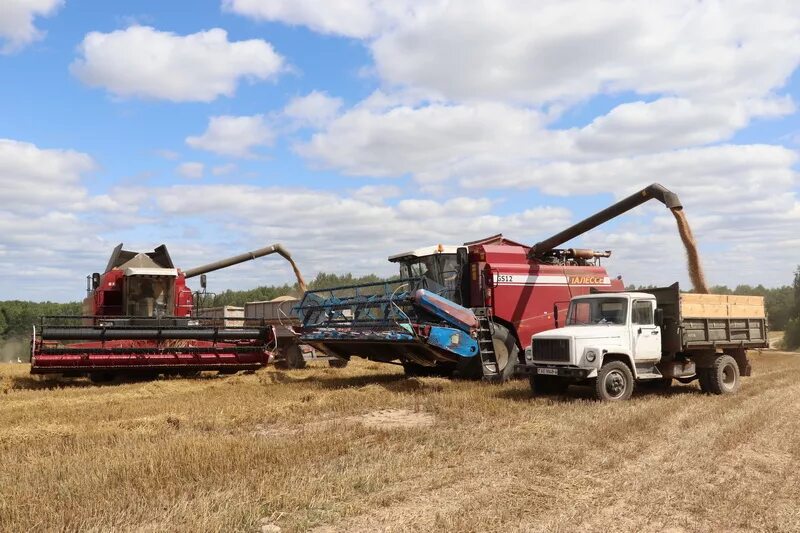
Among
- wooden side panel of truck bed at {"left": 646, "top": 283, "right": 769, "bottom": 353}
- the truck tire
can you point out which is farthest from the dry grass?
the truck tire

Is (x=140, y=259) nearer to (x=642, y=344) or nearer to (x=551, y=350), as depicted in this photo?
(x=551, y=350)

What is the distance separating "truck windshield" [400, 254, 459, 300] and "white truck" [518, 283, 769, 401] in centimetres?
303

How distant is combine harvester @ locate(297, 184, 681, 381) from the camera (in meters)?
12.4

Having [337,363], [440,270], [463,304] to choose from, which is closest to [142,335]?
[337,363]

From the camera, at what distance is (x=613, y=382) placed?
10875 millimetres

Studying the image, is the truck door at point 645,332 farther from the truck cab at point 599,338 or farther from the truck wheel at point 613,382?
the truck wheel at point 613,382

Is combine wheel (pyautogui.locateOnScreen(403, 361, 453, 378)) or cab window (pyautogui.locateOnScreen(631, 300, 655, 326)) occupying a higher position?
cab window (pyautogui.locateOnScreen(631, 300, 655, 326))

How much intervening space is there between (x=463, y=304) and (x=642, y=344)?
415cm

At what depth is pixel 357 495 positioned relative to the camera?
209 inches

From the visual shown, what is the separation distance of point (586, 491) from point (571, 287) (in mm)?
10242

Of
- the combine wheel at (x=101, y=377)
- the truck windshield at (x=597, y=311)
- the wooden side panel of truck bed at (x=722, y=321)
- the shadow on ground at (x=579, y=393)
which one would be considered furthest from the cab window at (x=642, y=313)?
the combine wheel at (x=101, y=377)

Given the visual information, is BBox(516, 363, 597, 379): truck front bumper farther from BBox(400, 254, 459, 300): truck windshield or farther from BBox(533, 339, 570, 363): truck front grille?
BBox(400, 254, 459, 300): truck windshield

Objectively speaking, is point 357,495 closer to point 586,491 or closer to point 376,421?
point 586,491

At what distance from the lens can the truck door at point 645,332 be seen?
1138cm
